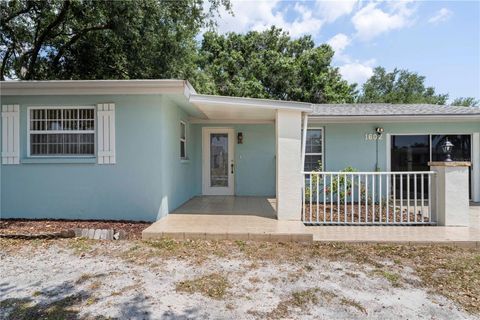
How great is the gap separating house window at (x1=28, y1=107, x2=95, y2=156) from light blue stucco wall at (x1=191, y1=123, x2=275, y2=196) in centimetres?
372

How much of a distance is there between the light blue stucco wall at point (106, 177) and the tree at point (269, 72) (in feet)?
44.3

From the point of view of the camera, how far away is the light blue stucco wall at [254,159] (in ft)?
31.4

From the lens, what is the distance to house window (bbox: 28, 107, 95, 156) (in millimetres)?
6207

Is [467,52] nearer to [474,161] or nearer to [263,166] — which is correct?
[474,161]

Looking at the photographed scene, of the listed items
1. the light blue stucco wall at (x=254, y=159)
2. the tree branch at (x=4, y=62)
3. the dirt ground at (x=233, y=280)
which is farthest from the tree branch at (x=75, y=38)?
the dirt ground at (x=233, y=280)

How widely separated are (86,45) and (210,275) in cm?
1282

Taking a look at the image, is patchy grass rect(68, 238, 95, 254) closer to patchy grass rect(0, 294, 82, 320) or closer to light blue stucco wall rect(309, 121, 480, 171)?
patchy grass rect(0, 294, 82, 320)

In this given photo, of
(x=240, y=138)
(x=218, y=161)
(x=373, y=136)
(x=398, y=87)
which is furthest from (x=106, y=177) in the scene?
(x=398, y=87)

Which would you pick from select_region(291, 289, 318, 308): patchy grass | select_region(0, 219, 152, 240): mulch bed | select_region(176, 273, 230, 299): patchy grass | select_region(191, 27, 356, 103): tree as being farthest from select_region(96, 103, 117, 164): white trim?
select_region(191, 27, 356, 103): tree

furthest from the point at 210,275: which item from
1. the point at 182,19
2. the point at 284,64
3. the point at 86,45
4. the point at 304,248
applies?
the point at 284,64

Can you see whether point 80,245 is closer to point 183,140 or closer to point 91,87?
point 91,87

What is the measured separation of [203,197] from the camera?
30.4 feet

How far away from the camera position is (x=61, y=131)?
20.5 ft

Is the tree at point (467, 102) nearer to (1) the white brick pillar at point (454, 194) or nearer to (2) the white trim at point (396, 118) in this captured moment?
(2) the white trim at point (396, 118)
